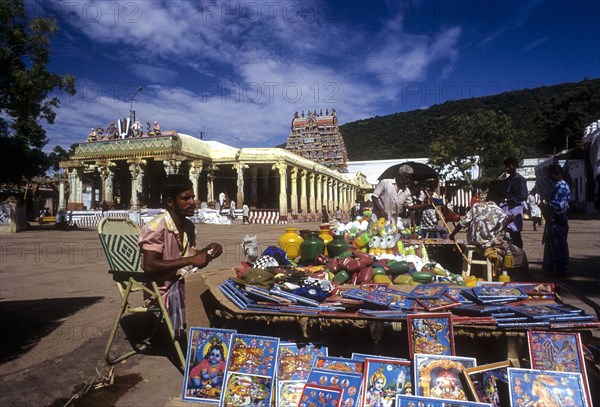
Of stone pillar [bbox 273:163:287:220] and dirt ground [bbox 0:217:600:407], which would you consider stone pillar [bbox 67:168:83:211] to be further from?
dirt ground [bbox 0:217:600:407]

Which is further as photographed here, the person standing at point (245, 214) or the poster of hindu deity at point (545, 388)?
the person standing at point (245, 214)

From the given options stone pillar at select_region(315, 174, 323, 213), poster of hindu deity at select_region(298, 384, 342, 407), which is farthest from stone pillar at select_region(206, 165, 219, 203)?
poster of hindu deity at select_region(298, 384, 342, 407)

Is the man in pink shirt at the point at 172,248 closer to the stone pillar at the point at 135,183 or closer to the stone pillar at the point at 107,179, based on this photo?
the stone pillar at the point at 135,183

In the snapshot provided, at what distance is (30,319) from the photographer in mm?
4152

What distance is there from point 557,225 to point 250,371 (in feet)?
19.5

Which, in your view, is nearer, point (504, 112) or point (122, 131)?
point (122, 131)

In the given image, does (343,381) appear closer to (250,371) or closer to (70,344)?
(250,371)

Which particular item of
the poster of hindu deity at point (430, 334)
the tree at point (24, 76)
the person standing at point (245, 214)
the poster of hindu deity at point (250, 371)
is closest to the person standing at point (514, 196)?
the poster of hindu deity at point (430, 334)

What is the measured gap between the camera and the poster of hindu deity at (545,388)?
2.02 meters

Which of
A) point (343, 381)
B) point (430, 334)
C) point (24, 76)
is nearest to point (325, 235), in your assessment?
point (430, 334)

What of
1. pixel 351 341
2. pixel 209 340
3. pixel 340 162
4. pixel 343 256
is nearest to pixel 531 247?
pixel 343 256

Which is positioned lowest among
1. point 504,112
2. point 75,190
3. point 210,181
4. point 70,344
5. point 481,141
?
point 70,344

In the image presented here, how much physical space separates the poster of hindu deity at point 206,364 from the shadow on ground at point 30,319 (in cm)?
179

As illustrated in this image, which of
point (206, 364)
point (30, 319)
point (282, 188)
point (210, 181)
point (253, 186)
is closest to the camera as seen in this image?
point (206, 364)
